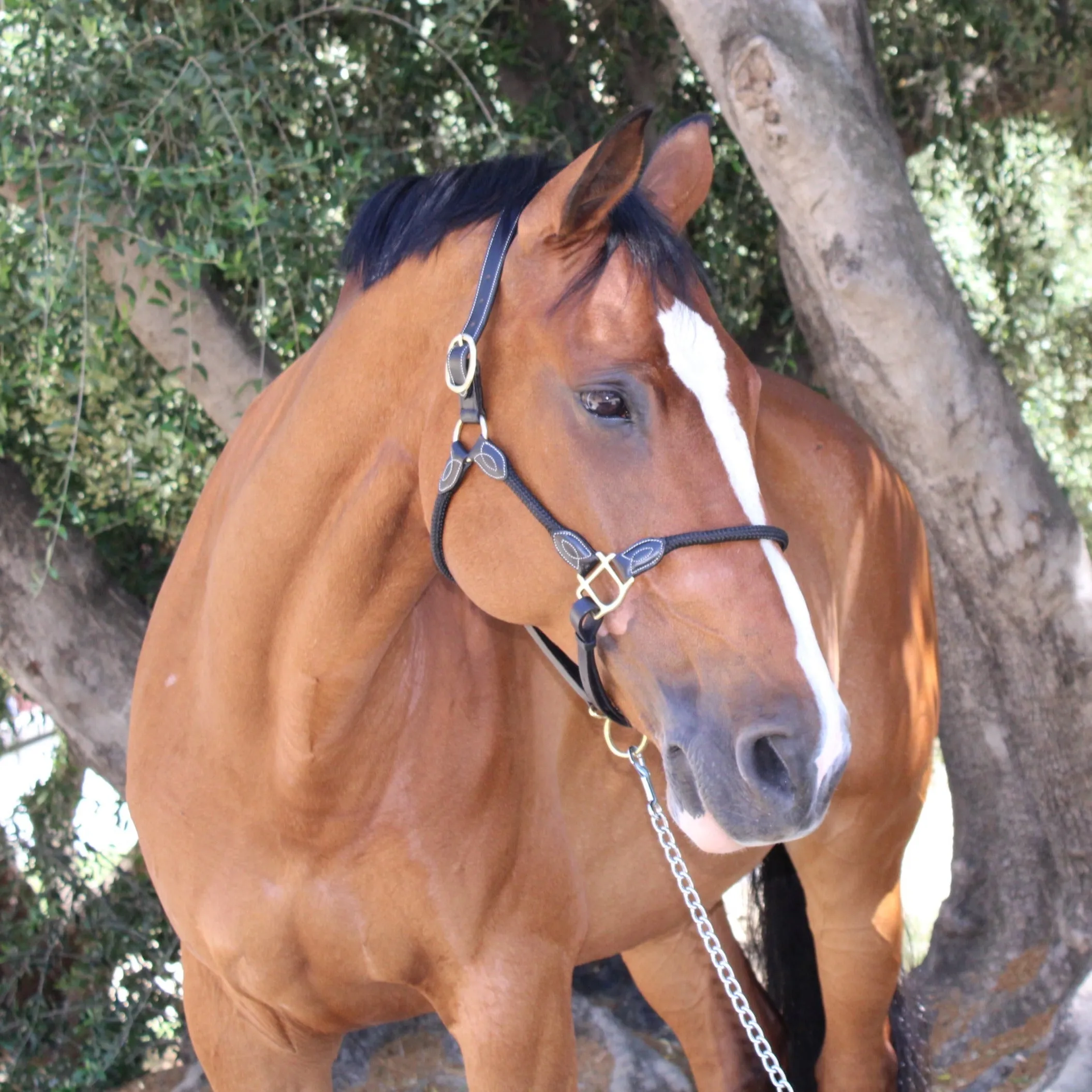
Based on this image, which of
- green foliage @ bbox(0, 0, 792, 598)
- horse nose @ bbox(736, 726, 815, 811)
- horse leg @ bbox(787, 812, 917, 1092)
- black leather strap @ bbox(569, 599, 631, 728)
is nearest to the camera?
horse nose @ bbox(736, 726, 815, 811)

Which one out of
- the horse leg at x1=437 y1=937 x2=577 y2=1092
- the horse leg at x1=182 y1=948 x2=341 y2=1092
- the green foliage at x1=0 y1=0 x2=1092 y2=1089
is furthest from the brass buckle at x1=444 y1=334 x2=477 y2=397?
the green foliage at x1=0 y1=0 x2=1092 y2=1089

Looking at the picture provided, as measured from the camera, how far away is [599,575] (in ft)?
4.89

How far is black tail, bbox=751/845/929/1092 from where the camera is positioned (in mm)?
3322

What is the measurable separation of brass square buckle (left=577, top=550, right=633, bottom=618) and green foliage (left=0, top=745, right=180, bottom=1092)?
9.59 feet

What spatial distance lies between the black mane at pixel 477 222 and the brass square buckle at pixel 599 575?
1.15ft

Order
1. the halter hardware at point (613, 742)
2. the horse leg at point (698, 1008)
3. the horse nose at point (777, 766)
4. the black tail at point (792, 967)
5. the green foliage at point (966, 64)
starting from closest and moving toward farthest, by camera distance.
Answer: the horse nose at point (777, 766) → the halter hardware at point (613, 742) → the horse leg at point (698, 1008) → the black tail at point (792, 967) → the green foliage at point (966, 64)

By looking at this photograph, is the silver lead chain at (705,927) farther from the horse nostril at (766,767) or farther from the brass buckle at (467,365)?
the brass buckle at (467,365)

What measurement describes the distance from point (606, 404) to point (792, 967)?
243cm

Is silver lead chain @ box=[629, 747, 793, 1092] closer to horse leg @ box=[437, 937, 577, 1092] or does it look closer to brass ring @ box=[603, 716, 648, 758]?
brass ring @ box=[603, 716, 648, 758]

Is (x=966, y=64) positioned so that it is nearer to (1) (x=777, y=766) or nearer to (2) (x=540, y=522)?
(2) (x=540, y=522)

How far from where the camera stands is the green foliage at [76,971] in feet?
12.4

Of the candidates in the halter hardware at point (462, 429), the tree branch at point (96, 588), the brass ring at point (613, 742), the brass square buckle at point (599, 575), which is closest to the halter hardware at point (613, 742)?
the brass ring at point (613, 742)

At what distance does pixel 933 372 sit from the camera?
2.99 meters

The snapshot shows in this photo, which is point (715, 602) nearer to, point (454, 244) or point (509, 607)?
point (509, 607)
